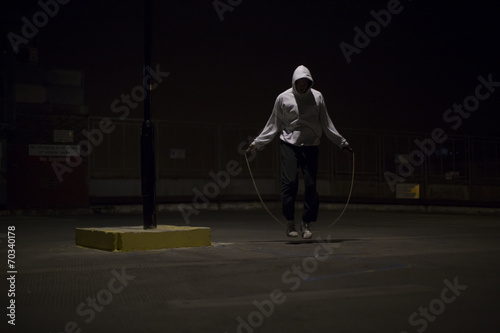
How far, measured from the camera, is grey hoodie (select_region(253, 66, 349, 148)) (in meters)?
7.91

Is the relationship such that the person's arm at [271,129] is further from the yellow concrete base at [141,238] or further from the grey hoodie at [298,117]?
the yellow concrete base at [141,238]

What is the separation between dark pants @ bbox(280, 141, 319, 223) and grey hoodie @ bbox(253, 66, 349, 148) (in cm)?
10

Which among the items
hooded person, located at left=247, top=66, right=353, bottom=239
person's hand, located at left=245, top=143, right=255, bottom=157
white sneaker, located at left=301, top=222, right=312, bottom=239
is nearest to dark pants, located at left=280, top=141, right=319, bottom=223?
hooded person, located at left=247, top=66, right=353, bottom=239

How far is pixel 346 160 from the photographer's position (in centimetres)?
2227

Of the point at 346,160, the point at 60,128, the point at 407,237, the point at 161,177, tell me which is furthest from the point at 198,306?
the point at 346,160

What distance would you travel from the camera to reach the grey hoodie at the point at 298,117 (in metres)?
7.91

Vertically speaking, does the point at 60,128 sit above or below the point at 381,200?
above

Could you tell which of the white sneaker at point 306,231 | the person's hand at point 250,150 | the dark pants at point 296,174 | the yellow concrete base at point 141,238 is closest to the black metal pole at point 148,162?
the yellow concrete base at point 141,238

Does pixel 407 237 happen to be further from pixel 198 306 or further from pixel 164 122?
pixel 164 122

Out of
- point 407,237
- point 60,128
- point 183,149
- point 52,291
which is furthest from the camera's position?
point 183,149

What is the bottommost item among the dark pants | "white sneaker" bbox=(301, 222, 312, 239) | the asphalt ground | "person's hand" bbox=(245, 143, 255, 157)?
the asphalt ground

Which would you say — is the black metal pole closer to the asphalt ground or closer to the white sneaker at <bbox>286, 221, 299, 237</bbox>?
the asphalt ground

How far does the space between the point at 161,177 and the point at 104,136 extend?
2112 millimetres

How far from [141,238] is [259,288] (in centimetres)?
266
